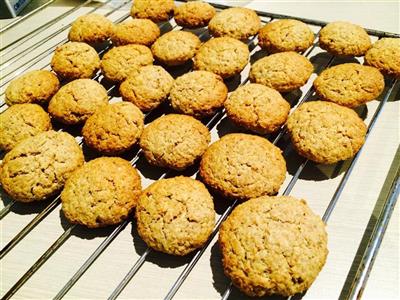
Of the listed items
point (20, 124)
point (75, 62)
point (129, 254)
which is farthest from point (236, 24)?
point (129, 254)

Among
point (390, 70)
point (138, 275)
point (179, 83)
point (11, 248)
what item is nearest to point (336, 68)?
point (390, 70)

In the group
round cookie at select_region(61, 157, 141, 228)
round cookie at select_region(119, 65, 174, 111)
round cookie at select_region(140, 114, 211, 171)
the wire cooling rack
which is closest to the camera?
the wire cooling rack

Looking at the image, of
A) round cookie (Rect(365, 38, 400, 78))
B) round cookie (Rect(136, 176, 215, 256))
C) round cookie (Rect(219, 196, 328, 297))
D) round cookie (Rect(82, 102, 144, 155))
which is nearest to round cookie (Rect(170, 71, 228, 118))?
round cookie (Rect(82, 102, 144, 155))

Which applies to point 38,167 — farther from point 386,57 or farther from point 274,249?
point 386,57

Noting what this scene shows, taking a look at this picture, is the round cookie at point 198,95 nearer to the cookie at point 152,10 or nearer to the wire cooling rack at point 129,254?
the wire cooling rack at point 129,254

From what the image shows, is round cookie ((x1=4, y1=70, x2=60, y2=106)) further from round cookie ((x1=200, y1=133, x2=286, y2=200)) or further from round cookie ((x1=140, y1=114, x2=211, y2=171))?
round cookie ((x1=200, y1=133, x2=286, y2=200))

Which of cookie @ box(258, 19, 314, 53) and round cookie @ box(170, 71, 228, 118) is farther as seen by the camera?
cookie @ box(258, 19, 314, 53)
